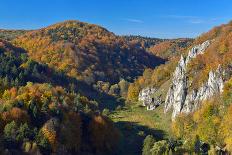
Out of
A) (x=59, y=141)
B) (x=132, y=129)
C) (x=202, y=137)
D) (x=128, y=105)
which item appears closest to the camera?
(x=59, y=141)

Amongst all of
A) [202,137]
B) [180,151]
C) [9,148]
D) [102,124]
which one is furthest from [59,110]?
[202,137]

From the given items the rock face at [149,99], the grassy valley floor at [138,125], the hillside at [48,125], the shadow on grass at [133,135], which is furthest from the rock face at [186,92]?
the hillside at [48,125]

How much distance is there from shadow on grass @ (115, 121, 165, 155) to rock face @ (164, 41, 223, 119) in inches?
602

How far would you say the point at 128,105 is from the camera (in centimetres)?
19338

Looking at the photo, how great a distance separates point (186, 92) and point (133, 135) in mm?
31568

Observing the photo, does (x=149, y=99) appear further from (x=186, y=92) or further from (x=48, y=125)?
(x=48, y=125)

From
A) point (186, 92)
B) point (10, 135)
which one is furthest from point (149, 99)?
point (10, 135)

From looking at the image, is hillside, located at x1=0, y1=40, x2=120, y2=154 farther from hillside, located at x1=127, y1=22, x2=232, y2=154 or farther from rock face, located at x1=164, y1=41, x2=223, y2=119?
rock face, located at x1=164, y1=41, x2=223, y2=119

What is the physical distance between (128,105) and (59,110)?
8883cm

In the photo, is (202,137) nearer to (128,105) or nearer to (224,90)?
(224,90)

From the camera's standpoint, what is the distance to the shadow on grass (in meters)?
114

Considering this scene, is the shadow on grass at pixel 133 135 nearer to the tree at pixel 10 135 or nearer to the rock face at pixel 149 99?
the rock face at pixel 149 99

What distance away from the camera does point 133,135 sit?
131m

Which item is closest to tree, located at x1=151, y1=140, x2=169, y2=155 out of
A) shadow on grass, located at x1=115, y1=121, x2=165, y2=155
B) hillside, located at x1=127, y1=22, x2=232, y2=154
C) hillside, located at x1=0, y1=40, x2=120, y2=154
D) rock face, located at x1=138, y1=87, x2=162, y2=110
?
hillside, located at x1=127, y1=22, x2=232, y2=154
